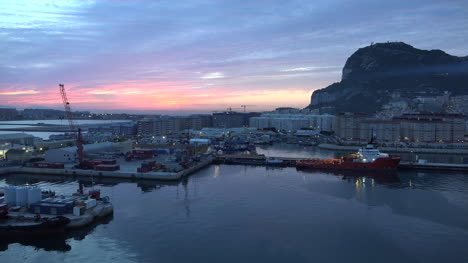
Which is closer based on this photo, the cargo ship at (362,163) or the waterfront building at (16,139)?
the cargo ship at (362,163)

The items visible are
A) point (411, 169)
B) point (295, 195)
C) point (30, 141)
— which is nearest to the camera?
point (295, 195)

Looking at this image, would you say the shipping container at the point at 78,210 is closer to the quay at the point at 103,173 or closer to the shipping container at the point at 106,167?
the quay at the point at 103,173

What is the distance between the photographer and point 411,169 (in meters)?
11.4

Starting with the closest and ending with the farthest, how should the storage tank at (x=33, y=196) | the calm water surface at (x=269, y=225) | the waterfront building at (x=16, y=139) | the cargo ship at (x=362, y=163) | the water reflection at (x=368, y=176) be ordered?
the calm water surface at (x=269, y=225), the storage tank at (x=33, y=196), the water reflection at (x=368, y=176), the cargo ship at (x=362, y=163), the waterfront building at (x=16, y=139)

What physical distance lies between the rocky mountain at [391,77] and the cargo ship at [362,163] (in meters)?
31.4

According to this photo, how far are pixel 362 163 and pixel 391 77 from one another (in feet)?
135

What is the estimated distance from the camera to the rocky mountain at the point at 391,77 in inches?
1718

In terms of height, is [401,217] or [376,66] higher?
[376,66]

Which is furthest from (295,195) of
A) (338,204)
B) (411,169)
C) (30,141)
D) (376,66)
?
(376,66)

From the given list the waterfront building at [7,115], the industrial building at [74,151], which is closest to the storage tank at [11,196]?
the industrial building at [74,151]

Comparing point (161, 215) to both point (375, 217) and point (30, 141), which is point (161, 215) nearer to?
point (375, 217)

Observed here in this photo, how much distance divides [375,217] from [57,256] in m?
5.16

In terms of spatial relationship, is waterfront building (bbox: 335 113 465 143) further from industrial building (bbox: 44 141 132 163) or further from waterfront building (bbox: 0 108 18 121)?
waterfront building (bbox: 0 108 18 121)

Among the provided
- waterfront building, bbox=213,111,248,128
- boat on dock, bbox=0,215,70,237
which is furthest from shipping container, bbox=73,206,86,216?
waterfront building, bbox=213,111,248,128
